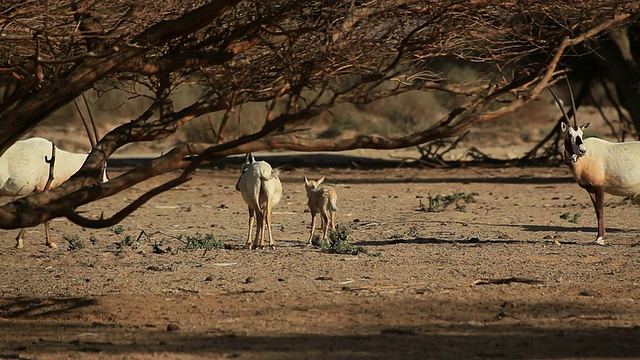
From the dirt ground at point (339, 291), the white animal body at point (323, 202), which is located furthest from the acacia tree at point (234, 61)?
the white animal body at point (323, 202)

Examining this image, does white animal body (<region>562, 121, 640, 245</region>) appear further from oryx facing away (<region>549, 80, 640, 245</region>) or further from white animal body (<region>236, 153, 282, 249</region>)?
white animal body (<region>236, 153, 282, 249</region>)

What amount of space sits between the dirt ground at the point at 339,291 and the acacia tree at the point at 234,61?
1.21 metres

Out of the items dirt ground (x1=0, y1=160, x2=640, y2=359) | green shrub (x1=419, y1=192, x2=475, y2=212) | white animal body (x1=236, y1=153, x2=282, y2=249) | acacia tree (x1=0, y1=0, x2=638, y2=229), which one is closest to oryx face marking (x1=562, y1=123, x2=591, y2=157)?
dirt ground (x1=0, y1=160, x2=640, y2=359)

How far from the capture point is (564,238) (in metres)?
13.9

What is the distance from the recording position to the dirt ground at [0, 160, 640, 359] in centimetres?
787

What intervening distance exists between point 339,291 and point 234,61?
2.36m

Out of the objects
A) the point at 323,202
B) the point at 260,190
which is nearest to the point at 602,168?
the point at 323,202

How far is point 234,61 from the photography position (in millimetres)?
10328

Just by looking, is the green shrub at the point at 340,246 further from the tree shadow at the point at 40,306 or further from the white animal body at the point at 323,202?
the tree shadow at the point at 40,306

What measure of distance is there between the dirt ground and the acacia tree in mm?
1208

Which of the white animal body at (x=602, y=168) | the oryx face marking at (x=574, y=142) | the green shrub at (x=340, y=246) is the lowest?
the green shrub at (x=340, y=246)

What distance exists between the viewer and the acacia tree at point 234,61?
7898 mm

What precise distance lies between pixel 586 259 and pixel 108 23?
569 centimetres

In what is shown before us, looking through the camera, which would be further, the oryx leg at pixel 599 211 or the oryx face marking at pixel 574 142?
the oryx face marking at pixel 574 142
